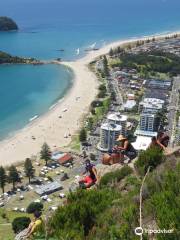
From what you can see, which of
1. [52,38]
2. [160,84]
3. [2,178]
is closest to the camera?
[2,178]

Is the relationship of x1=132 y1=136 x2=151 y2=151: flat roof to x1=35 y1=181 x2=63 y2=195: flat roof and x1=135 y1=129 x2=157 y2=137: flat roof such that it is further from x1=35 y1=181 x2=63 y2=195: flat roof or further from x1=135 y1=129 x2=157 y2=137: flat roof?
x1=35 y1=181 x2=63 y2=195: flat roof

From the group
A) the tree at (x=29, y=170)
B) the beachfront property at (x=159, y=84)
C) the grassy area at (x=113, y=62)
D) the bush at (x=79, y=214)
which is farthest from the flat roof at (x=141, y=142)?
the grassy area at (x=113, y=62)

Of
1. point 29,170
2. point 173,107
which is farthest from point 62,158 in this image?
point 173,107

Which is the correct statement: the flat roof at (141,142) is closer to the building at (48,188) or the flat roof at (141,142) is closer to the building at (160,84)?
the building at (48,188)

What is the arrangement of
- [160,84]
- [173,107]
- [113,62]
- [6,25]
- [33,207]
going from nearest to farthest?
[33,207], [173,107], [160,84], [113,62], [6,25]

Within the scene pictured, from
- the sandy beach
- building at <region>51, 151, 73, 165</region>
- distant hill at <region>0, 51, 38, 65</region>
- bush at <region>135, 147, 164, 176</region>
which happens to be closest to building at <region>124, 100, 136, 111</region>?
the sandy beach

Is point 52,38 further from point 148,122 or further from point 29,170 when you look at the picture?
point 29,170

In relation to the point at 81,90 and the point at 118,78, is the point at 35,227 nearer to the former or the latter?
the point at 81,90
